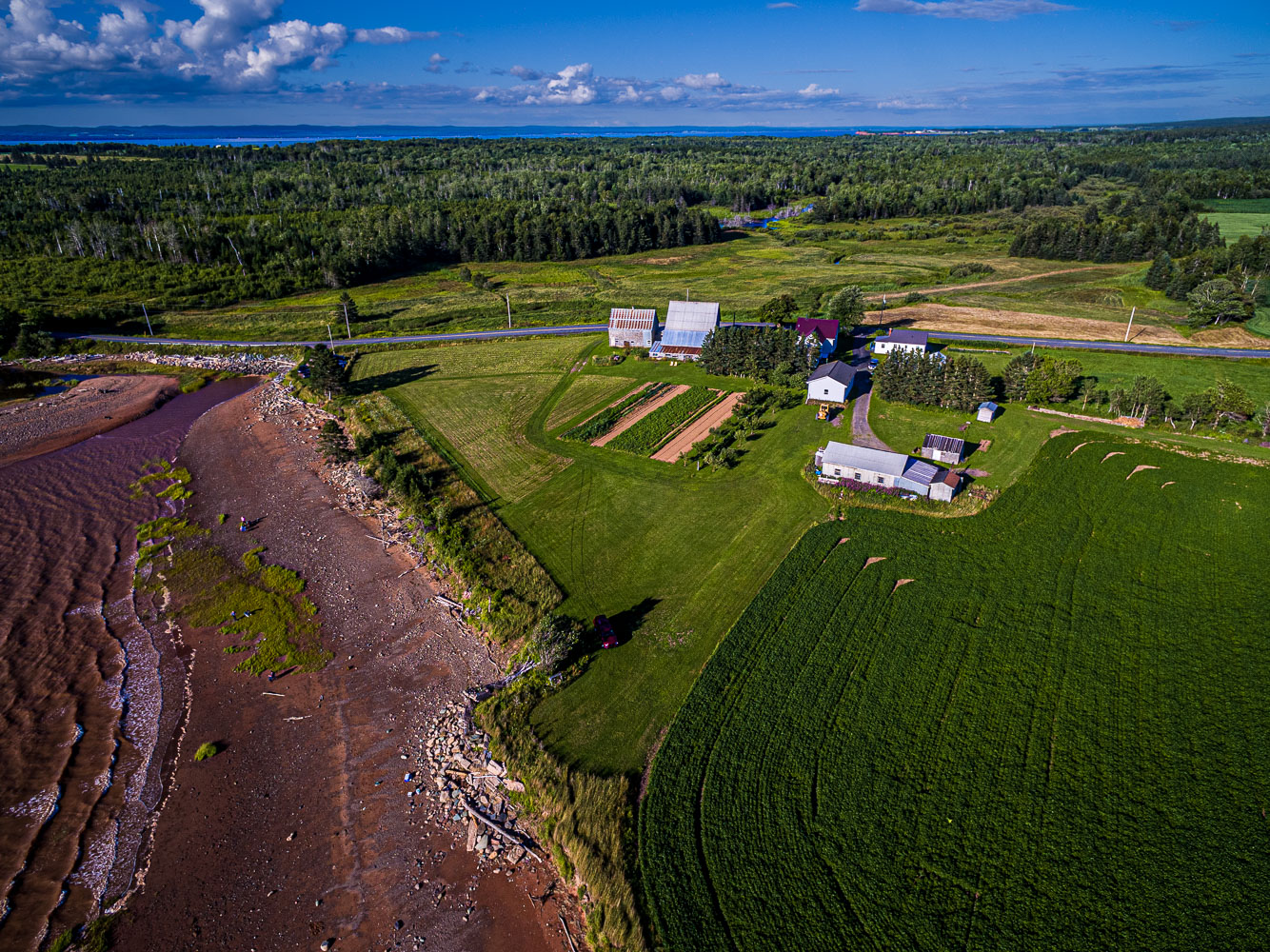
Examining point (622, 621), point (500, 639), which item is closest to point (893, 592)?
point (622, 621)

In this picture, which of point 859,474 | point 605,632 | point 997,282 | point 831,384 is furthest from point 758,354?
point 997,282

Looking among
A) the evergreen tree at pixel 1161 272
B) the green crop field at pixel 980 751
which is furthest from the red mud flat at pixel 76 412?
the evergreen tree at pixel 1161 272

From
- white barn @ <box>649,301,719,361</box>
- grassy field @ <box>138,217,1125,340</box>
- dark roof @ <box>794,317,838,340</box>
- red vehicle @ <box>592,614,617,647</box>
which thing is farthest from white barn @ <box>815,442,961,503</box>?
grassy field @ <box>138,217,1125,340</box>

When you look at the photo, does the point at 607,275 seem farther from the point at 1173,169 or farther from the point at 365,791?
the point at 1173,169

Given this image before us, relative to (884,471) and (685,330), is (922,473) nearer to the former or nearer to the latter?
(884,471)

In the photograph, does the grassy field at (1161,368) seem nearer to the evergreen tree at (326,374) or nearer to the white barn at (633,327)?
the white barn at (633,327)

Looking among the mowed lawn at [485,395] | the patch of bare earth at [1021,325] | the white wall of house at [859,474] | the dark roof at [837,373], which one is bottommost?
the mowed lawn at [485,395]

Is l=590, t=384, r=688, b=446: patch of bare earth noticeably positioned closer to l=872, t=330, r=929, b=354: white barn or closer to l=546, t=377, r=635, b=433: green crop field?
l=546, t=377, r=635, b=433: green crop field

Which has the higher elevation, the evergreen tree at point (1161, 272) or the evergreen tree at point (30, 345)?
the evergreen tree at point (1161, 272)
